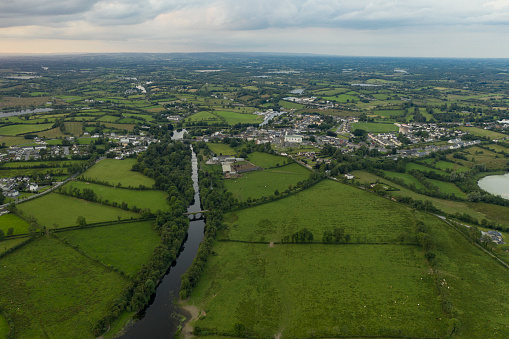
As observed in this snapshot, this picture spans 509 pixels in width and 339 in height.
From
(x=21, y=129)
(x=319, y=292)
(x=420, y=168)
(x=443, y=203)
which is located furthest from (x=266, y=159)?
(x=21, y=129)

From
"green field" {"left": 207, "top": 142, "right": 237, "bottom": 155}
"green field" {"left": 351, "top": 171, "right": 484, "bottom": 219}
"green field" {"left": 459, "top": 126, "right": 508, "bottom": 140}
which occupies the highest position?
"green field" {"left": 459, "top": 126, "right": 508, "bottom": 140}

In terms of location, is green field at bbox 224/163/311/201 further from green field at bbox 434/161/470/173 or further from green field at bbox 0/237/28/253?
green field at bbox 0/237/28/253

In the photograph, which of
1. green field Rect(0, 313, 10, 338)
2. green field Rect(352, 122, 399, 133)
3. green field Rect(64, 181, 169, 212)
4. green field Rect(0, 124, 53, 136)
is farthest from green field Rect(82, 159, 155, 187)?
green field Rect(352, 122, 399, 133)

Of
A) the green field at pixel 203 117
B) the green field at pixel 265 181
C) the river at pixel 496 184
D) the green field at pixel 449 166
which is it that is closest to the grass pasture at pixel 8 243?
the green field at pixel 265 181

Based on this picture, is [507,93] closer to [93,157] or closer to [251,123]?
[251,123]

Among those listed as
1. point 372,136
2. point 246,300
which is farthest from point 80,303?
point 372,136

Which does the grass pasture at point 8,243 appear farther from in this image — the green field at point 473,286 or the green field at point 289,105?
the green field at point 289,105

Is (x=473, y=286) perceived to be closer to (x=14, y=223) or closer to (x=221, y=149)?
(x=14, y=223)
